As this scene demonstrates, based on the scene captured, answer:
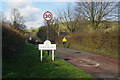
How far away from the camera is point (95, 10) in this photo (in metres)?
25.3

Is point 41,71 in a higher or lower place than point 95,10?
lower

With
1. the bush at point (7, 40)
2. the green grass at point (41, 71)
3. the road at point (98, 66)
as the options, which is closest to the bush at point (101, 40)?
the road at point (98, 66)

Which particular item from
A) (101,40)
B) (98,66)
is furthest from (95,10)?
(98,66)

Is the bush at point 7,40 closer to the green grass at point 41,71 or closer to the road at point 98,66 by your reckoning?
the green grass at point 41,71

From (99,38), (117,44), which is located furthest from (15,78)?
(99,38)

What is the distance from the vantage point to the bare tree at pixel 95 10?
2441 centimetres

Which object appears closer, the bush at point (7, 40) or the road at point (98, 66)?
A: the road at point (98, 66)

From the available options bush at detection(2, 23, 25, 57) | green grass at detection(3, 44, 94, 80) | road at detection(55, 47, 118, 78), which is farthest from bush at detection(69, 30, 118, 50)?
bush at detection(2, 23, 25, 57)

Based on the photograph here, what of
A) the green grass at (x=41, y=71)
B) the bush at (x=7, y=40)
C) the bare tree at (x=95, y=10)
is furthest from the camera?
the bare tree at (x=95, y=10)

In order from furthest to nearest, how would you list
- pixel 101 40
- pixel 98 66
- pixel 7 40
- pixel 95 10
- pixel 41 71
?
pixel 95 10 → pixel 101 40 → pixel 7 40 → pixel 98 66 → pixel 41 71

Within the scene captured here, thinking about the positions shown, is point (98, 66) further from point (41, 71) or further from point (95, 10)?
point (95, 10)

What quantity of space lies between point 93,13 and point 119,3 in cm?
485

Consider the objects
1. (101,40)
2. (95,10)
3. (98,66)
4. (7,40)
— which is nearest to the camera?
(98,66)

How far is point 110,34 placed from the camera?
1435cm
